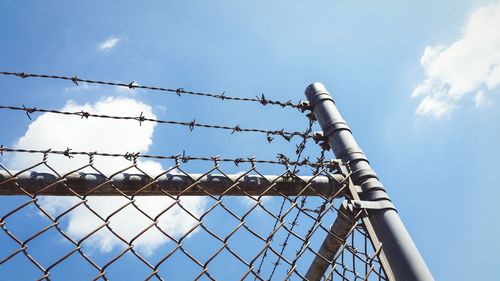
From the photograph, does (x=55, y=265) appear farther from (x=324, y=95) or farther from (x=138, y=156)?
(x=324, y=95)

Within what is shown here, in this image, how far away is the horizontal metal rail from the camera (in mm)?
1592

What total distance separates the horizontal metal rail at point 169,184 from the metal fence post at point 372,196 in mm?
147

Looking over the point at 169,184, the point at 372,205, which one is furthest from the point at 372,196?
the point at 169,184

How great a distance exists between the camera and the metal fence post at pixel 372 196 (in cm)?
180

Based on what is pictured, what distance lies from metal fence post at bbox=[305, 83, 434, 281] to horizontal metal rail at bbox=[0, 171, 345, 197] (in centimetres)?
15

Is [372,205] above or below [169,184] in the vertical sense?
below

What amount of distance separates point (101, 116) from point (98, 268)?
3.45 ft

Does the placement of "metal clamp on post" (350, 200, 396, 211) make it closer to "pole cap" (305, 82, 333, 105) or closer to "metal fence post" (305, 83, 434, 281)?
"metal fence post" (305, 83, 434, 281)

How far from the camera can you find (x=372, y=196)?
6.81ft

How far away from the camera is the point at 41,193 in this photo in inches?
63.0

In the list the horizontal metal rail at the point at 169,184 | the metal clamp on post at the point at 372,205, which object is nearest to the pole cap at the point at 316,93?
the horizontal metal rail at the point at 169,184

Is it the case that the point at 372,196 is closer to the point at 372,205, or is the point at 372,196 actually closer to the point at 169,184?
the point at 372,205

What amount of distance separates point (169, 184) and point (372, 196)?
1.11m

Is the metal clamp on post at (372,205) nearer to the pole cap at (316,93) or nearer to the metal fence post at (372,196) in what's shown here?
the metal fence post at (372,196)
